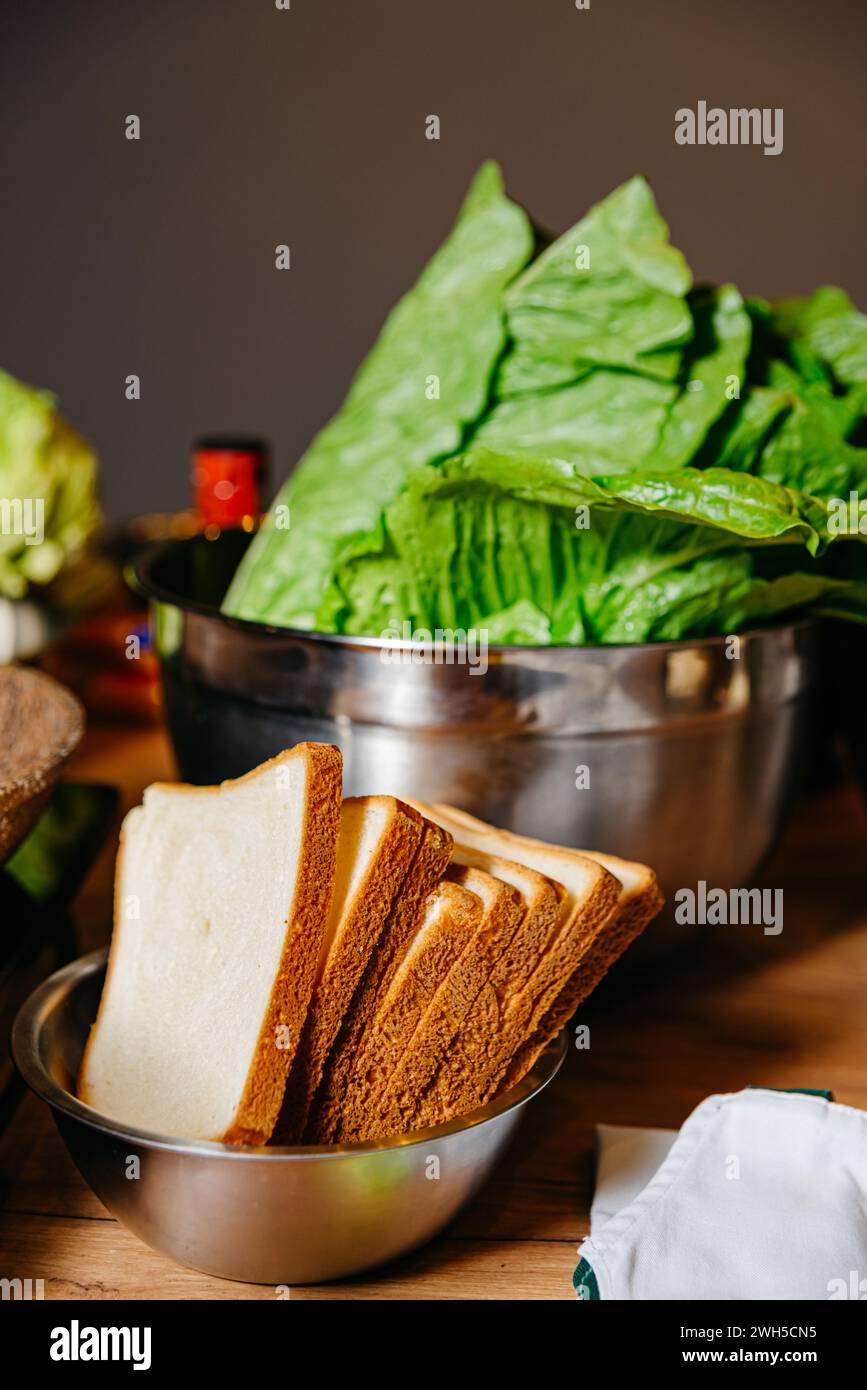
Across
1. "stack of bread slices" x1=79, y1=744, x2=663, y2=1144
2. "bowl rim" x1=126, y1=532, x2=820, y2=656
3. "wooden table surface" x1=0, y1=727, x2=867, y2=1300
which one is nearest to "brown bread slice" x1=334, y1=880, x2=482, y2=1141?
"stack of bread slices" x1=79, y1=744, x2=663, y2=1144

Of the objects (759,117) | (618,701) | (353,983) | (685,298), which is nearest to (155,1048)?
(353,983)

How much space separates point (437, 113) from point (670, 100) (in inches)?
24.0

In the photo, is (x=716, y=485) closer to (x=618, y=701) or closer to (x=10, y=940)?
(x=618, y=701)

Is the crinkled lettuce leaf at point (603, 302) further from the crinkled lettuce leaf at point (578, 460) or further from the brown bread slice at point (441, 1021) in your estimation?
the brown bread slice at point (441, 1021)

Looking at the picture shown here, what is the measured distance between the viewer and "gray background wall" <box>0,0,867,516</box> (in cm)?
332

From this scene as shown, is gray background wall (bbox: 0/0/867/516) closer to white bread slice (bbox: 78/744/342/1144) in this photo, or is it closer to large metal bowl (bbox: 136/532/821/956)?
large metal bowl (bbox: 136/532/821/956)

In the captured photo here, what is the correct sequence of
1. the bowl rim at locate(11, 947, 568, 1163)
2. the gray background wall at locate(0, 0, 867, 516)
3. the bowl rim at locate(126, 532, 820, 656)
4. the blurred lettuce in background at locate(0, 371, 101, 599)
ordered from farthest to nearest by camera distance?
the gray background wall at locate(0, 0, 867, 516)
the blurred lettuce in background at locate(0, 371, 101, 599)
the bowl rim at locate(126, 532, 820, 656)
the bowl rim at locate(11, 947, 568, 1163)

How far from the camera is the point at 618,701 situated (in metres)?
0.88

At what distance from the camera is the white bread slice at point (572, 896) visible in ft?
2.46

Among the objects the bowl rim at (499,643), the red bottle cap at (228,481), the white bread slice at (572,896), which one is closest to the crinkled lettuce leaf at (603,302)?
the bowl rim at (499,643)

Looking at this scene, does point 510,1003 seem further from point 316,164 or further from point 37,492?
point 316,164

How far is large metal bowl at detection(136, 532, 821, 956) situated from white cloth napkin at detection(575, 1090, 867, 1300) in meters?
0.21

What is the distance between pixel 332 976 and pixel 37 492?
3.50 feet

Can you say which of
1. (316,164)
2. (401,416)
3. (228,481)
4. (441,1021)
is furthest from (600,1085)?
(316,164)
